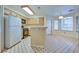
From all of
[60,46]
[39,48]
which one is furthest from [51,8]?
[60,46]

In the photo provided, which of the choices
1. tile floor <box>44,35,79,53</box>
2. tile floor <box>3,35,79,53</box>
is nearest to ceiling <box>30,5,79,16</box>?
tile floor <box>3,35,79,53</box>

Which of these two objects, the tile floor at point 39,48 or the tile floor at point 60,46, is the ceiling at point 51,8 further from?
the tile floor at point 60,46

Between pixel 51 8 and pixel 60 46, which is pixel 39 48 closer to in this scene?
pixel 51 8

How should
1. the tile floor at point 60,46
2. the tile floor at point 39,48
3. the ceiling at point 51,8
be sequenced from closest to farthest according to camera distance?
the ceiling at point 51,8 → the tile floor at point 39,48 → the tile floor at point 60,46

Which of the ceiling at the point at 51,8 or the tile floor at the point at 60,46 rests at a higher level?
the ceiling at the point at 51,8

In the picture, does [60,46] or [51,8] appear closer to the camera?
[51,8]

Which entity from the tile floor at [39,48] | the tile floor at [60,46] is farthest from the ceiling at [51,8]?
the tile floor at [60,46]

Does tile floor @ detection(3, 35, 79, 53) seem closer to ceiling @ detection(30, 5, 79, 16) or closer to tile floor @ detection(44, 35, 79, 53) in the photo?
tile floor @ detection(44, 35, 79, 53)

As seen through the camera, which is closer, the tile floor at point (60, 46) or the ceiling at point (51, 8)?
the ceiling at point (51, 8)
